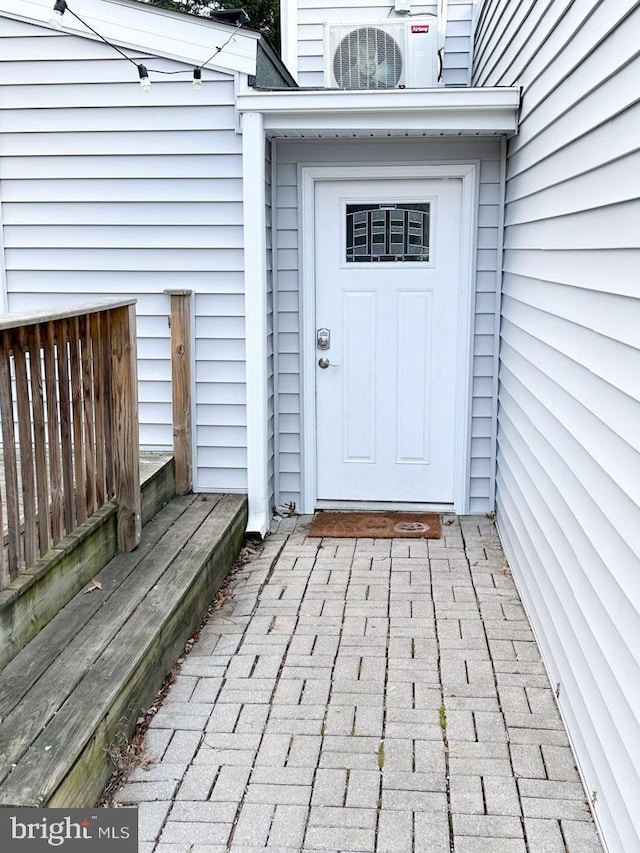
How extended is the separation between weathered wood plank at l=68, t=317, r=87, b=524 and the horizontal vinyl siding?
1416mm

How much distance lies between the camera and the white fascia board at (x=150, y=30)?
4207mm

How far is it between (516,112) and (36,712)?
3.49 meters

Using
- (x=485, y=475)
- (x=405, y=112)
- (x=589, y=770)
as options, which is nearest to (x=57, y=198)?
(x=405, y=112)

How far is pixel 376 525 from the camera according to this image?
4871mm

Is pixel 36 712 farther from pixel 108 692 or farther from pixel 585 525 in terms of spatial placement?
pixel 585 525

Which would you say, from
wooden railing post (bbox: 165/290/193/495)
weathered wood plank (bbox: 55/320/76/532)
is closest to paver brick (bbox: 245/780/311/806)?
weathered wood plank (bbox: 55/320/76/532)

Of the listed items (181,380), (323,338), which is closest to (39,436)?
(181,380)

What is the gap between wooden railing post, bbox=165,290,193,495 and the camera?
4418 millimetres

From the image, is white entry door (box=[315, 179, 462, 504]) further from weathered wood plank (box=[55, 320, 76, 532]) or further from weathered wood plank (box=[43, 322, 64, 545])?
weathered wood plank (box=[43, 322, 64, 545])

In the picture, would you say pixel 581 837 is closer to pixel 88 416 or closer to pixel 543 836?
pixel 543 836

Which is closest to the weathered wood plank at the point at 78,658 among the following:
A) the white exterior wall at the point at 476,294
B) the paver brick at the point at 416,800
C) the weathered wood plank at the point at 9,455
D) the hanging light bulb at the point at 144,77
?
the weathered wood plank at the point at 9,455

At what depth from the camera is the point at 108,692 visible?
8.35 ft

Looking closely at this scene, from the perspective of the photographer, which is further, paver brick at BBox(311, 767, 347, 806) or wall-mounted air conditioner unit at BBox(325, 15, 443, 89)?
wall-mounted air conditioner unit at BBox(325, 15, 443, 89)

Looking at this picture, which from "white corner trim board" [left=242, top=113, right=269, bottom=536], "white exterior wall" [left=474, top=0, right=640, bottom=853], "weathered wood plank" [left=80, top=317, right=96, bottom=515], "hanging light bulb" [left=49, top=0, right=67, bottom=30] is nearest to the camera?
"white exterior wall" [left=474, top=0, right=640, bottom=853]
